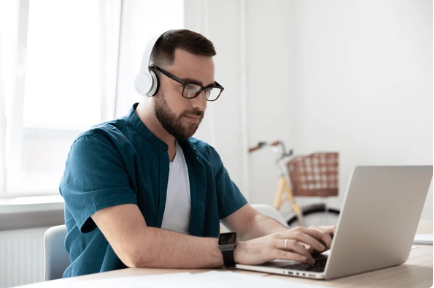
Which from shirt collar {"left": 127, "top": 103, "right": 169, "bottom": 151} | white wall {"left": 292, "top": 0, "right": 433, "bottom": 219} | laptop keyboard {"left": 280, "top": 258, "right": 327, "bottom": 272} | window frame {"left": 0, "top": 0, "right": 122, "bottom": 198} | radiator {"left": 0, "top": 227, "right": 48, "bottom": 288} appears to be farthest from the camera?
white wall {"left": 292, "top": 0, "right": 433, "bottom": 219}

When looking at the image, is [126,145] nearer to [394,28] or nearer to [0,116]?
[0,116]

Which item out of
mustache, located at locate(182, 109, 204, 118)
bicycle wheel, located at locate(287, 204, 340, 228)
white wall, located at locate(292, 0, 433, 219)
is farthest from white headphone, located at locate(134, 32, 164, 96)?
white wall, located at locate(292, 0, 433, 219)

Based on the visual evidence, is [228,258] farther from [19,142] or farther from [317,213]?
[317,213]

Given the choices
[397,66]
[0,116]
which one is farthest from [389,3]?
[0,116]

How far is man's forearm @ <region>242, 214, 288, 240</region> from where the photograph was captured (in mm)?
1581

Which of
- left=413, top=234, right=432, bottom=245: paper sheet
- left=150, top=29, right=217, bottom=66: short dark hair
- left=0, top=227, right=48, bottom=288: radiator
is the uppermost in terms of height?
left=150, top=29, right=217, bottom=66: short dark hair

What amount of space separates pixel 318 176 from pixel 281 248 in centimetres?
277

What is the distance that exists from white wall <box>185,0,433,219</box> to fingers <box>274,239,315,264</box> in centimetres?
231

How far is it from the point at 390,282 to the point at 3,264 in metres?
1.90

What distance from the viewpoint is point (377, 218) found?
1033mm

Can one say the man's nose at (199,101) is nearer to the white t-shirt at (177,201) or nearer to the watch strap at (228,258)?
the white t-shirt at (177,201)

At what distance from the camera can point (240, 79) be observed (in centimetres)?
384

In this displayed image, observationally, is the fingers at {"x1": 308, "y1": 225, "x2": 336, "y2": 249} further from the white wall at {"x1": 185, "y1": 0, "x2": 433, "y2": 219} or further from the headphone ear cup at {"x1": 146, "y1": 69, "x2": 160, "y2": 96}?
the white wall at {"x1": 185, "y1": 0, "x2": 433, "y2": 219}

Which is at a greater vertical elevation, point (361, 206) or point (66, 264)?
point (361, 206)
